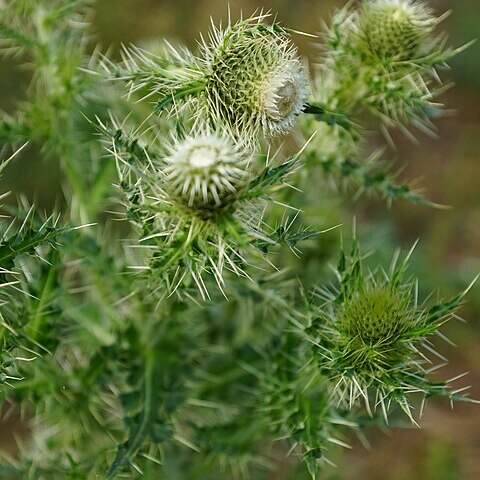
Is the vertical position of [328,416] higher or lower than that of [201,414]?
higher

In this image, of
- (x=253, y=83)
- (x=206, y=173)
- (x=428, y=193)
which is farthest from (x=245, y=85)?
(x=428, y=193)

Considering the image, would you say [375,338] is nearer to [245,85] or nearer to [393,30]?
[245,85]

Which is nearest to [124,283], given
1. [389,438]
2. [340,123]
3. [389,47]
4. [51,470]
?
[51,470]

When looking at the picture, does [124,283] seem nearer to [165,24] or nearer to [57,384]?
[57,384]

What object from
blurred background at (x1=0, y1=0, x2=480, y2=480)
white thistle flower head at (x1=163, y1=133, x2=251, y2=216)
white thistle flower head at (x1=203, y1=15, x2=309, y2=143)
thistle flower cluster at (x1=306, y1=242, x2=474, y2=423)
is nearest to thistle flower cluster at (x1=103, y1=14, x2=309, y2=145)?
white thistle flower head at (x1=203, y1=15, x2=309, y2=143)

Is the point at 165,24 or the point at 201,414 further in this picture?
the point at 165,24

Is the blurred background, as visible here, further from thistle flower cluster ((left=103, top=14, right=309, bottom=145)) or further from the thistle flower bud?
thistle flower cluster ((left=103, top=14, right=309, bottom=145))

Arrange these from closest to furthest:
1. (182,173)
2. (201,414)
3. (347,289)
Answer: (182,173)
(347,289)
(201,414)
